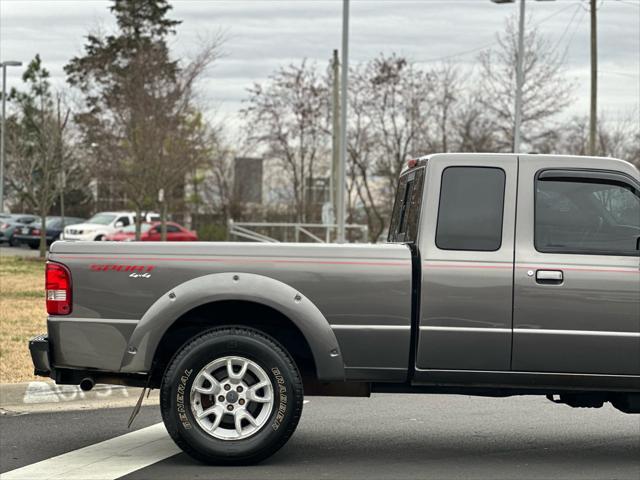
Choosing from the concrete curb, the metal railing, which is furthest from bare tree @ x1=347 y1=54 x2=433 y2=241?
the concrete curb

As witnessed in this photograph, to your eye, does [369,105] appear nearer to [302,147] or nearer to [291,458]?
A: [302,147]

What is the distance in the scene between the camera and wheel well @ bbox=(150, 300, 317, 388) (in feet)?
22.9

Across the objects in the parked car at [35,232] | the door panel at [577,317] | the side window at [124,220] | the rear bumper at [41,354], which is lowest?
the parked car at [35,232]

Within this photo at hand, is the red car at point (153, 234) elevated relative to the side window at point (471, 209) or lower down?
lower down

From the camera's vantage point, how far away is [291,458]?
7.06m

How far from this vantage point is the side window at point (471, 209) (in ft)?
22.5

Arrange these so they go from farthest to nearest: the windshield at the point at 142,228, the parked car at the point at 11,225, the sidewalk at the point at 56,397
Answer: the parked car at the point at 11,225
the windshield at the point at 142,228
the sidewalk at the point at 56,397

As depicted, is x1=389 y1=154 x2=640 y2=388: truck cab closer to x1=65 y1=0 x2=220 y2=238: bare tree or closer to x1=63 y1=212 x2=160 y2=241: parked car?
x1=65 y1=0 x2=220 y2=238: bare tree

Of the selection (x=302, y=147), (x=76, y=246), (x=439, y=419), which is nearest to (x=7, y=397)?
(x=76, y=246)

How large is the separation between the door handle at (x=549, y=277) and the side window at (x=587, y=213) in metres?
0.23

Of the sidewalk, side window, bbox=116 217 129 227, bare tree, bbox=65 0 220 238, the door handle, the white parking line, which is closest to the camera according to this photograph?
the white parking line

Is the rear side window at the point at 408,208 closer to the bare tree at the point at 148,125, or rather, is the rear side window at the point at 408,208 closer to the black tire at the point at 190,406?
the black tire at the point at 190,406

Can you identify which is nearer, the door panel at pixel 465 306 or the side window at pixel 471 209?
the door panel at pixel 465 306

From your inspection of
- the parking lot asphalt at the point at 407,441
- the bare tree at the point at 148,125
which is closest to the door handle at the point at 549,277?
the parking lot asphalt at the point at 407,441
